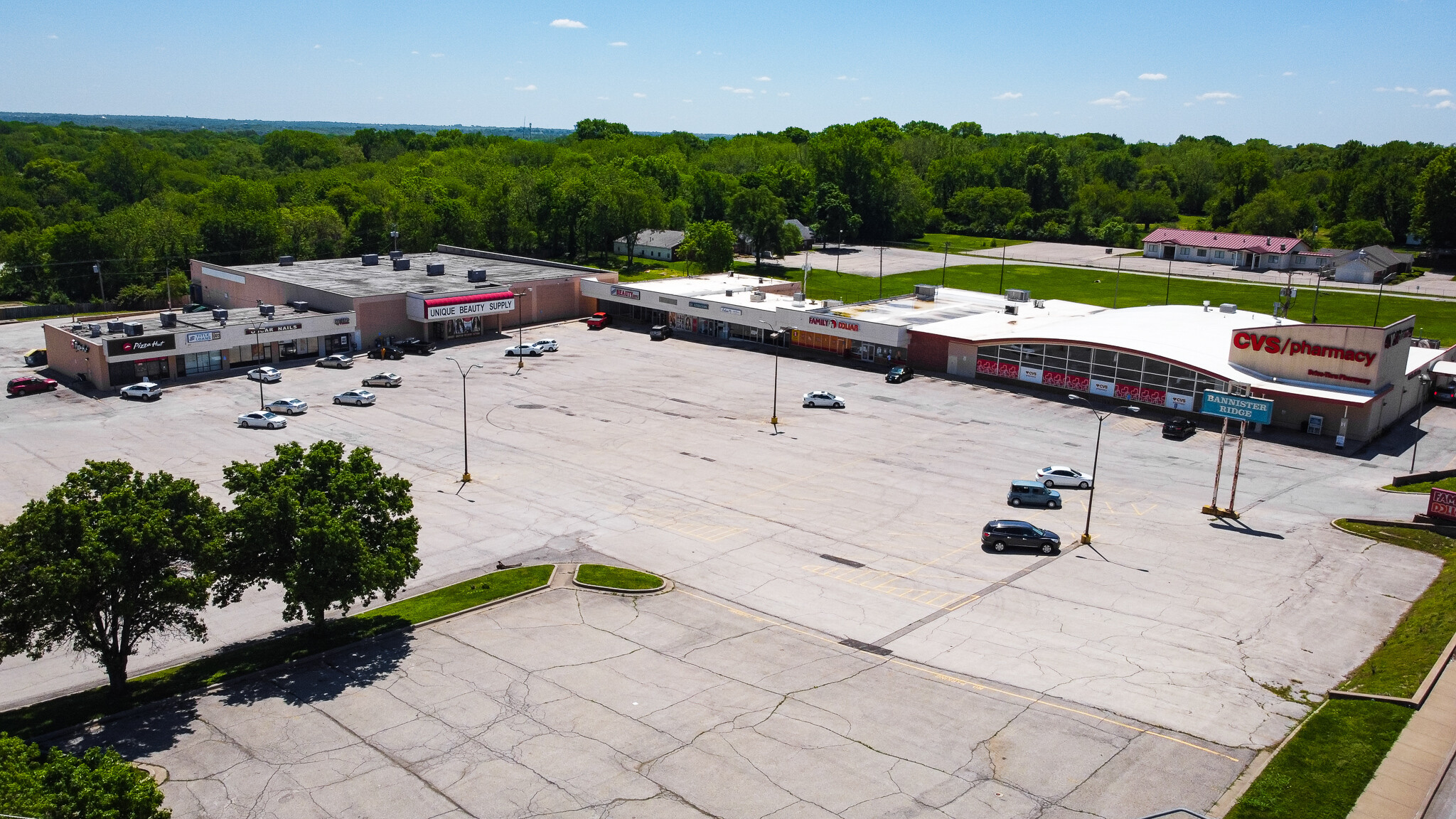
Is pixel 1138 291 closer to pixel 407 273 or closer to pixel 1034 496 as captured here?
pixel 1034 496

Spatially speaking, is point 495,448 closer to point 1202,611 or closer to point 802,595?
point 802,595

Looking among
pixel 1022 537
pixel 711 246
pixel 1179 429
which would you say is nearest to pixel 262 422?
pixel 1022 537

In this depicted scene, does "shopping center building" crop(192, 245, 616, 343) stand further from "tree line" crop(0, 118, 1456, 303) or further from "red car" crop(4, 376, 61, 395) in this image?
"red car" crop(4, 376, 61, 395)

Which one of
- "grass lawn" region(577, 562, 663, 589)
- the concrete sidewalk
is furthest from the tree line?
the concrete sidewalk

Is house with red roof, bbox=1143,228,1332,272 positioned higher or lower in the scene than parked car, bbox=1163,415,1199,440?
higher

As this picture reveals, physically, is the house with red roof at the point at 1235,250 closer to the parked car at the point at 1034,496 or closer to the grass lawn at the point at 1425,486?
the grass lawn at the point at 1425,486

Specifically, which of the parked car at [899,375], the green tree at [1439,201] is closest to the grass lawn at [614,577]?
the parked car at [899,375]

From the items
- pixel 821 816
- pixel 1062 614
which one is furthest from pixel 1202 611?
pixel 821 816
